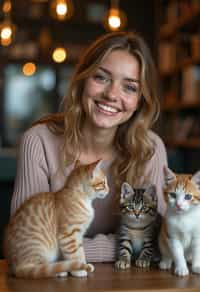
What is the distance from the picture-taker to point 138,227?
1384 millimetres

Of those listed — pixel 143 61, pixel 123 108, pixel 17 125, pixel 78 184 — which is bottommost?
pixel 17 125

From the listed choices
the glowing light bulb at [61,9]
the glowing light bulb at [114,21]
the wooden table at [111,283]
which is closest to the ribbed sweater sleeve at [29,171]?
the wooden table at [111,283]

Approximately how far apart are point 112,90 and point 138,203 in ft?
1.28

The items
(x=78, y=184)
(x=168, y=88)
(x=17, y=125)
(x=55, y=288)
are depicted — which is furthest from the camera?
(x=17, y=125)

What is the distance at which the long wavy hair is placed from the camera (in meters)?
1.64

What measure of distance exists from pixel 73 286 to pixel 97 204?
57cm

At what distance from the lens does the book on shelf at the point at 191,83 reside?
448cm

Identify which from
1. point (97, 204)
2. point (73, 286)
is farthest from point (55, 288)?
point (97, 204)

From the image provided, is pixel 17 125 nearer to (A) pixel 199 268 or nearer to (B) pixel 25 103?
(B) pixel 25 103

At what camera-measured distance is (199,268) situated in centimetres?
127

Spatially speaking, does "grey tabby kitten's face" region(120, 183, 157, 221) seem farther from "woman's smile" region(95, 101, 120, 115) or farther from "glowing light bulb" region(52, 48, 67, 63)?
"glowing light bulb" region(52, 48, 67, 63)

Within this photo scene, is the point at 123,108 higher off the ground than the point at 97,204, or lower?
higher

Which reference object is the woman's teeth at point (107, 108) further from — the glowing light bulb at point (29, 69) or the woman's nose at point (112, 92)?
the glowing light bulb at point (29, 69)

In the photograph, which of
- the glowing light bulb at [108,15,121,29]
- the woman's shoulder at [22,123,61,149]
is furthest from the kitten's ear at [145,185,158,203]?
the glowing light bulb at [108,15,121,29]
